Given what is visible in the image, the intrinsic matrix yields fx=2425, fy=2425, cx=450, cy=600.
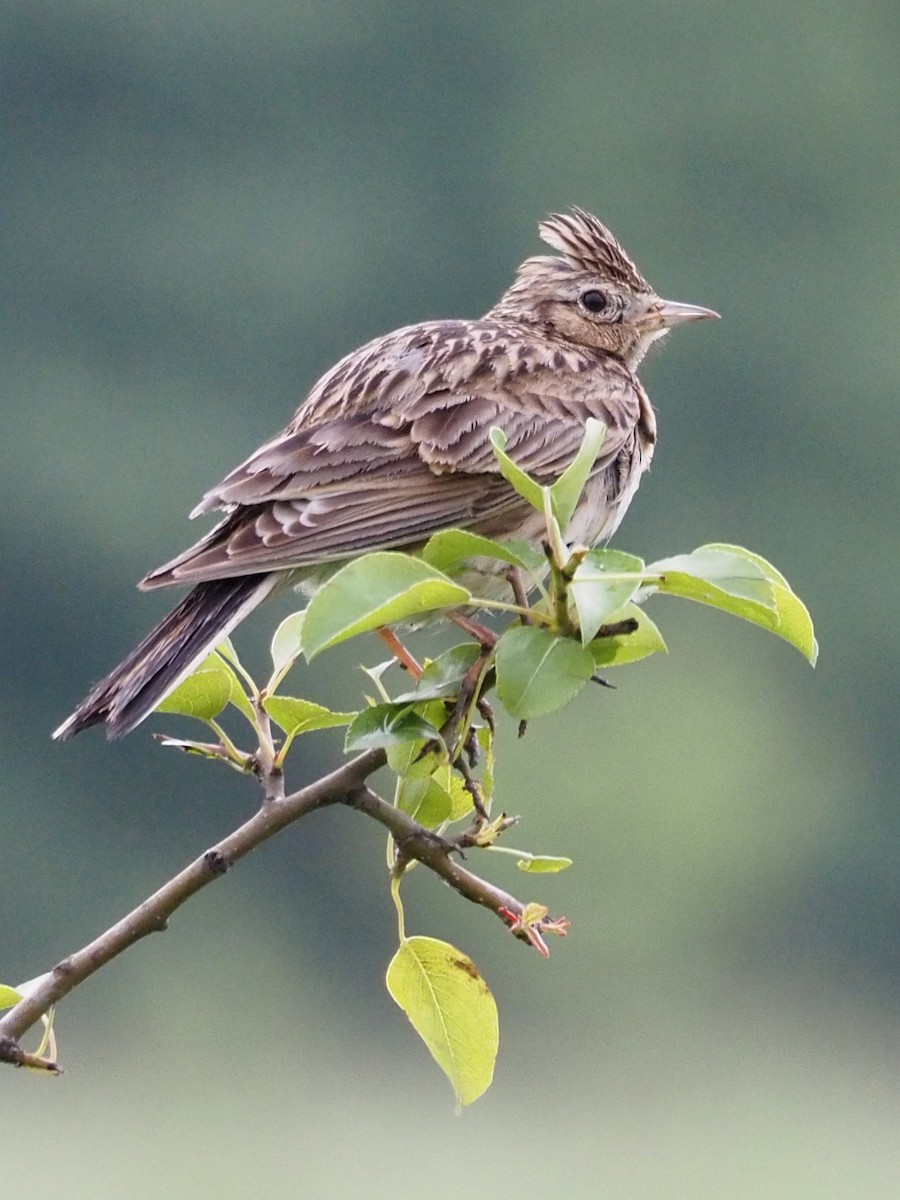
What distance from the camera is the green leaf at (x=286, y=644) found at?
376 centimetres

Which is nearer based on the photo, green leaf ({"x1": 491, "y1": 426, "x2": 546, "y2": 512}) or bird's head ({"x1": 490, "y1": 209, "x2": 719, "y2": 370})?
green leaf ({"x1": 491, "y1": 426, "x2": 546, "y2": 512})

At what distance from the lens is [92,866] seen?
1738 inches

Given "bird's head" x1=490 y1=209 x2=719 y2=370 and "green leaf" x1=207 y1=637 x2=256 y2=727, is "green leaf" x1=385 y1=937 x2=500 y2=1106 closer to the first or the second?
"green leaf" x1=207 y1=637 x2=256 y2=727

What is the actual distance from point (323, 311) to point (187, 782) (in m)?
11.5

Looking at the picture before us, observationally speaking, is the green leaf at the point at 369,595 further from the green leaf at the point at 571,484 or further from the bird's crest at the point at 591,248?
the bird's crest at the point at 591,248

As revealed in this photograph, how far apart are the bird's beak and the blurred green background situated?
2423cm

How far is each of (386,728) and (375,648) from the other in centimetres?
3389

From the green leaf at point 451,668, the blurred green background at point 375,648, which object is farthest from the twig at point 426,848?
the blurred green background at point 375,648

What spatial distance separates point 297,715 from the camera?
3.49 m

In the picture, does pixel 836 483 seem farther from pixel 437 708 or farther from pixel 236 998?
pixel 437 708

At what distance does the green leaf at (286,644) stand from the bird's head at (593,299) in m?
2.79

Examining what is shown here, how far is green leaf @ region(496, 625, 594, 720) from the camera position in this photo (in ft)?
10.1

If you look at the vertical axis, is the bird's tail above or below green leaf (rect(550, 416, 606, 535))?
below

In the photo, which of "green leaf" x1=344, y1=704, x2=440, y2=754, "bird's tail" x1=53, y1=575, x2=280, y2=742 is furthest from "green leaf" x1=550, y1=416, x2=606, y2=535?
"bird's tail" x1=53, y1=575, x2=280, y2=742
